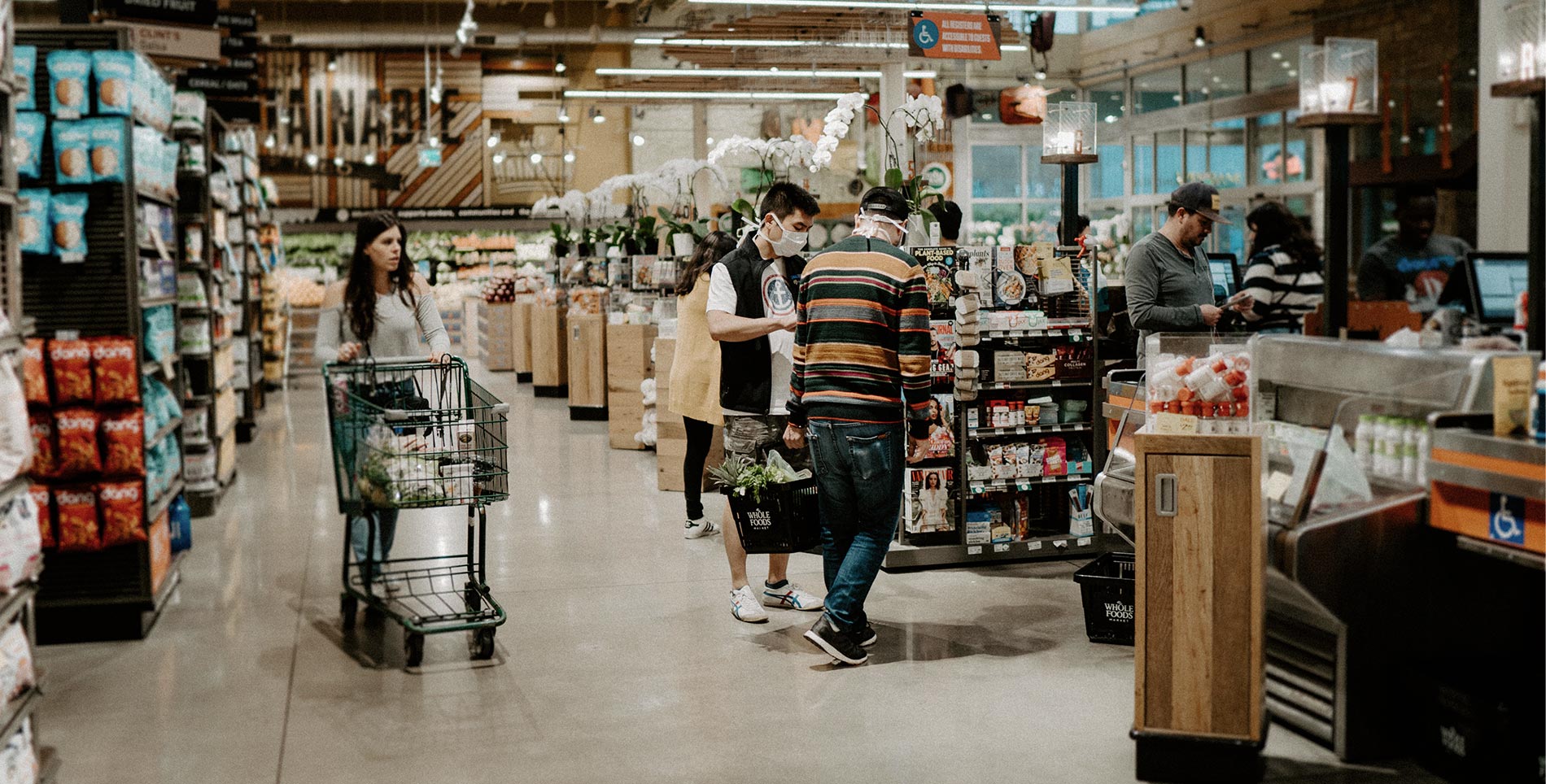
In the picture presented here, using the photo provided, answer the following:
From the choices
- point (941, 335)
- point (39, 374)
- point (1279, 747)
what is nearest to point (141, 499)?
point (39, 374)

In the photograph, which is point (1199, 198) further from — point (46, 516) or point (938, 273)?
point (46, 516)

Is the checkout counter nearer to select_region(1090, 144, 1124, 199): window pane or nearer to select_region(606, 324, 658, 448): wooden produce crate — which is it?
select_region(606, 324, 658, 448): wooden produce crate

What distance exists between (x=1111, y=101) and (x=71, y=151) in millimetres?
17720

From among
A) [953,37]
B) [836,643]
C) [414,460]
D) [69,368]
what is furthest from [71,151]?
[953,37]

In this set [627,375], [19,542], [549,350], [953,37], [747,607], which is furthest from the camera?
[549,350]

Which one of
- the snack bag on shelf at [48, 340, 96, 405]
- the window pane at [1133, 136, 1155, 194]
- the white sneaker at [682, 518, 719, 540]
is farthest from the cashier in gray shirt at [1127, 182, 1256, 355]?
the window pane at [1133, 136, 1155, 194]

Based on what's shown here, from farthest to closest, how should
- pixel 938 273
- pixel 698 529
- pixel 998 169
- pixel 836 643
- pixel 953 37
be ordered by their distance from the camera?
pixel 998 169 < pixel 953 37 < pixel 698 529 < pixel 938 273 < pixel 836 643

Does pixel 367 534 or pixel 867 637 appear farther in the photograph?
pixel 367 534

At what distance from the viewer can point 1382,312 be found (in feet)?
22.2

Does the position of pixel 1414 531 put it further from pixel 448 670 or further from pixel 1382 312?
pixel 1382 312

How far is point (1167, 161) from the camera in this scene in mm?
18938

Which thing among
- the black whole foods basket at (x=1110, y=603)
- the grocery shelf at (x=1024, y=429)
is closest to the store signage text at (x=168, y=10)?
the grocery shelf at (x=1024, y=429)

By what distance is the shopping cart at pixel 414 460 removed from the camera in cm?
458

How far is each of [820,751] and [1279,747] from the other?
131cm
